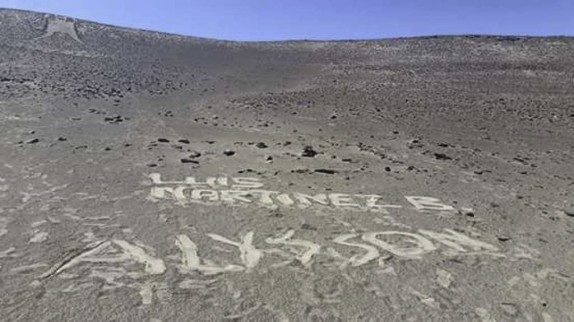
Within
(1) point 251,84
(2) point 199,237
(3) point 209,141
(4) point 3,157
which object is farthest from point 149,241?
(1) point 251,84

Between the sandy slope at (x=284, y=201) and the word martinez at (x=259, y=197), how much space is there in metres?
0.03

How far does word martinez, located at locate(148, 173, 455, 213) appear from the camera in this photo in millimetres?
5949

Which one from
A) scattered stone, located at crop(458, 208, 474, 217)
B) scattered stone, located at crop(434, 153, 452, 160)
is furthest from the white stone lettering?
scattered stone, located at crop(434, 153, 452, 160)

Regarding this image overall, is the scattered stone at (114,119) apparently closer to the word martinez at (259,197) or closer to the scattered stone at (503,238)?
the word martinez at (259,197)

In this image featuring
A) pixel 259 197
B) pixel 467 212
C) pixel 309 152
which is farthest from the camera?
pixel 309 152

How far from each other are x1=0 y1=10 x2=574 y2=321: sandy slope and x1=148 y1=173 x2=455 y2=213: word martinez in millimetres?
30

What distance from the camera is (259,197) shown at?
6.14 m

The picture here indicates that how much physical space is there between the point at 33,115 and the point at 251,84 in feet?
22.6

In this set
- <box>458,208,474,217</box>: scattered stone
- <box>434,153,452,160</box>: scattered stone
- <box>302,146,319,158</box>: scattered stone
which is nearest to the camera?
<box>458,208,474,217</box>: scattered stone

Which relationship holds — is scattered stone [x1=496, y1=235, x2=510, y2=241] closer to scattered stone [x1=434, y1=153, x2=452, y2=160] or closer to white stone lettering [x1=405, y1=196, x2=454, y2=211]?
white stone lettering [x1=405, y1=196, x2=454, y2=211]

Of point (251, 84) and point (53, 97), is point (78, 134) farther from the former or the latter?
point (251, 84)

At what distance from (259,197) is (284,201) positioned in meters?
0.27

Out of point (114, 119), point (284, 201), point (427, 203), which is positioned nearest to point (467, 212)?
point (427, 203)

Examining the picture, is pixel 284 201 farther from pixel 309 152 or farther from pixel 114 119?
pixel 114 119
